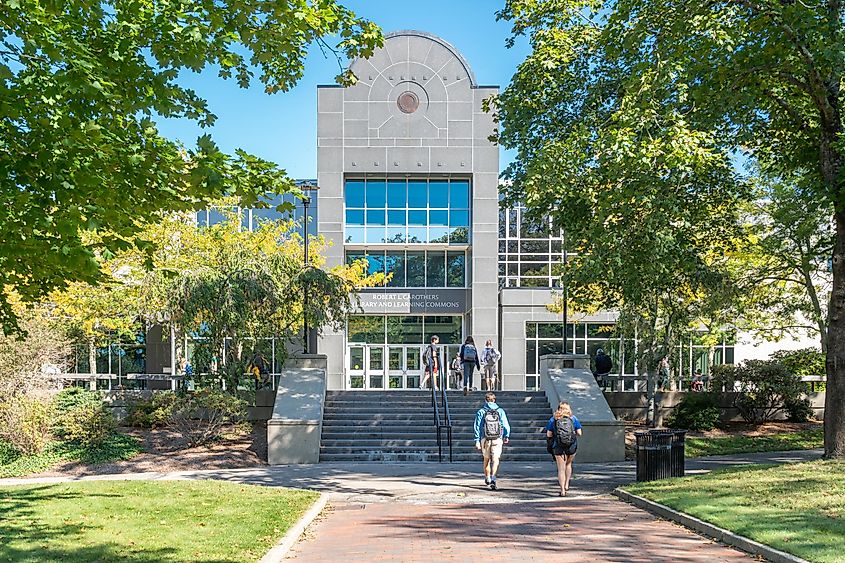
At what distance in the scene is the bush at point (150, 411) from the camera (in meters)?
22.5

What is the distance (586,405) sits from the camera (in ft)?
Result: 69.3

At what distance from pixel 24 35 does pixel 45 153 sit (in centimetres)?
161

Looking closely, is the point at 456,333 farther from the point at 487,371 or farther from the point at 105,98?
the point at 105,98

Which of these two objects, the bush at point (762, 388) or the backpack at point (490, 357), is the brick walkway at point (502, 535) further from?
the bush at point (762, 388)

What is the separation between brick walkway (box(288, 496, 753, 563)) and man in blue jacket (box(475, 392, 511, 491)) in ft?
6.43

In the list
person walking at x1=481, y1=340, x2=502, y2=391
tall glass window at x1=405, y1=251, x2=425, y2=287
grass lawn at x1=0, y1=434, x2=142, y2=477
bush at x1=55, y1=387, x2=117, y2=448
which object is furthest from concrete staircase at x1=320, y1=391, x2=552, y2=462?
tall glass window at x1=405, y1=251, x2=425, y2=287

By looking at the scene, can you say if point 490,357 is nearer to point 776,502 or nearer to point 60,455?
point 60,455

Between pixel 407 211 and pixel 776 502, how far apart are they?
102 feet

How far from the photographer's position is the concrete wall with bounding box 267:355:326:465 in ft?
64.3

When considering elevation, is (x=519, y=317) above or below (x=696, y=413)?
above

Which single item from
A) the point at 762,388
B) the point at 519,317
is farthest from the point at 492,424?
the point at 519,317

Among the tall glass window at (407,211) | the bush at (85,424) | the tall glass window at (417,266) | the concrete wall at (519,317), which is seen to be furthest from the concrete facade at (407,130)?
the bush at (85,424)

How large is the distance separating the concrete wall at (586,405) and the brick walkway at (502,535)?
21.2 feet

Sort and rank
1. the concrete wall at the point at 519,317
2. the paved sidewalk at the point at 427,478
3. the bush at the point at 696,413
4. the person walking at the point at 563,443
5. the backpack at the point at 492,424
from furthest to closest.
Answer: the concrete wall at the point at 519,317
the bush at the point at 696,413
the backpack at the point at 492,424
the paved sidewalk at the point at 427,478
the person walking at the point at 563,443
